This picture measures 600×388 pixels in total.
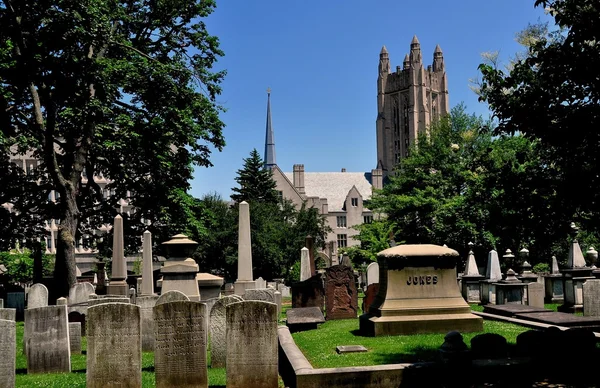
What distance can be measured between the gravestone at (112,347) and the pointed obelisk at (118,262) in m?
16.5

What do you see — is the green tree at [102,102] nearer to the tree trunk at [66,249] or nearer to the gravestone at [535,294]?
the tree trunk at [66,249]

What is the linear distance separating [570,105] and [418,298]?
205 inches

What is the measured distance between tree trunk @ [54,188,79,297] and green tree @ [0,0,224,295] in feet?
0.13

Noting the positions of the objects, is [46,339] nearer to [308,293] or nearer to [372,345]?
[372,345]

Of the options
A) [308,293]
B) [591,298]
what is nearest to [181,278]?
[308,293]

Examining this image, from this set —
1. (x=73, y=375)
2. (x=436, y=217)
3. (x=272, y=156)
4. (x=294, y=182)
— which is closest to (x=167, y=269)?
(x=73, y=375)

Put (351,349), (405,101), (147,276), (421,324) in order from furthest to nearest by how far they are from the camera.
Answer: (405,101), (147,276), (421,324), (351,349)

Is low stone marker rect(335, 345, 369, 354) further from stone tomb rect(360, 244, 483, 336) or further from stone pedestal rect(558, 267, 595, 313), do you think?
stone pedestal rect(558, 267, 595, 313)

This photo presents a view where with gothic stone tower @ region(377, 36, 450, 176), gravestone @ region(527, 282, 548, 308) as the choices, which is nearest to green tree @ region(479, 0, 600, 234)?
gravestone @ region(527, 282, 548, 308)

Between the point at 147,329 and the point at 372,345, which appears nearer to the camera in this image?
the point at 372,345

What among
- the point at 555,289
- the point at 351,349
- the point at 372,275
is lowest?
the point at 555,289

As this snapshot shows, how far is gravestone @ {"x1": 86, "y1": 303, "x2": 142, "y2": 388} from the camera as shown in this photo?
27.7 feet

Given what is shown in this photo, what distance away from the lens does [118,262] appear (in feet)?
Answer: 81.9

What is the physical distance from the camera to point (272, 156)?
15500cm
